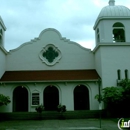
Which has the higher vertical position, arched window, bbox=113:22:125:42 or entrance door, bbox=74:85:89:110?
arched window, bbox=113:22:125:42

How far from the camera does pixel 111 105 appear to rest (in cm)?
2411

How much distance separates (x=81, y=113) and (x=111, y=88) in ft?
13.6

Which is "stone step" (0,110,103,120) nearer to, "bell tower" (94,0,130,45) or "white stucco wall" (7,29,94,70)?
"white stucco wall" (7,29,94,70)

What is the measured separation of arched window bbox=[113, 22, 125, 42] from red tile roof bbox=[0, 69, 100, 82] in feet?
15.8

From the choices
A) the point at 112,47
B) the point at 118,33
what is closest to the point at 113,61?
the point at 112,47

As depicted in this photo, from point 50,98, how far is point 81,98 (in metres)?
3.94

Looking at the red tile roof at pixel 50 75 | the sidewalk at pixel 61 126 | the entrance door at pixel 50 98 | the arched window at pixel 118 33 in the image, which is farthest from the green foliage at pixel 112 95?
the entrance door at pixel 50 98

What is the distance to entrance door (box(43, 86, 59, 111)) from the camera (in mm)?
28328

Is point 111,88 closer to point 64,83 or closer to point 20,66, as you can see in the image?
point 64,83

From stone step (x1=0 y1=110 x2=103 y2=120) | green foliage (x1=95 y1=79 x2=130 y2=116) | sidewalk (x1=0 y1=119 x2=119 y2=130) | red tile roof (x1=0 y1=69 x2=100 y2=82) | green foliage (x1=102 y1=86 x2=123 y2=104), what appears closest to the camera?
→ sidewalk (x1=0 y1=119 x2=119 y2=130)

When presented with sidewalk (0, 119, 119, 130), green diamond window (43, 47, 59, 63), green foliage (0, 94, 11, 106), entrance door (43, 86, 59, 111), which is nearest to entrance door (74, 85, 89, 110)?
entrance door (43, 86, 59, 111)

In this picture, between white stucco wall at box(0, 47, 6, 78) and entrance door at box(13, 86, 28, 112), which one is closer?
white stucco wall at box(0, 47, 6, 78)

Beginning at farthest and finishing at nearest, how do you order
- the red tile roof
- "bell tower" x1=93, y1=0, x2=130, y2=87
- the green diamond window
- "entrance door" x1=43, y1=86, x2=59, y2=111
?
the green diamond window → "entrance door" x1=43, y1=86, x2=59, y2=111 → the red tile roof → "bell tower" x1=93, y1=0, x2=130, y2=87

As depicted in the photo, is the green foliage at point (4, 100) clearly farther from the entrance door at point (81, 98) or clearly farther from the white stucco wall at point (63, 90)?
the entrance door at point (81, 98)
